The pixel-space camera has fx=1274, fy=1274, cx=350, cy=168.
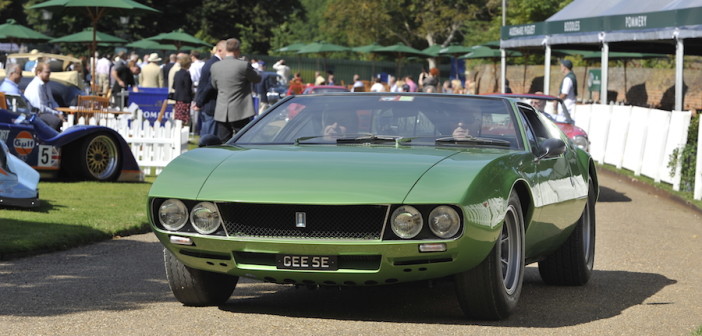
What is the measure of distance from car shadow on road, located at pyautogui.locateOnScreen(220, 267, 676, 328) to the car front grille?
61 cm

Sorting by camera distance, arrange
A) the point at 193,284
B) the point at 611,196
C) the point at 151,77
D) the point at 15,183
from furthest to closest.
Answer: the point at 151,77
the point at 611,196
the point at 15,183
the point at 193,284

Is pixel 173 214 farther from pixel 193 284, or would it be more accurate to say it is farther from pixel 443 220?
pixel 443 220

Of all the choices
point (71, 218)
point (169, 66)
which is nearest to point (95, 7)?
point (169, 66)

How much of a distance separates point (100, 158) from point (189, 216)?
10212 mm

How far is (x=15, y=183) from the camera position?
12.4 m

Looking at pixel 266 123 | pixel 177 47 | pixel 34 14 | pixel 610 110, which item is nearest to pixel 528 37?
pixel 610 110

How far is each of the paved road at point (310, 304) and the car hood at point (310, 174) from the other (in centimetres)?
67

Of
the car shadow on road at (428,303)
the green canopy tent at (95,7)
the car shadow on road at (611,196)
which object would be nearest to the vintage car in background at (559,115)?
the car shadow on road at (611,196)

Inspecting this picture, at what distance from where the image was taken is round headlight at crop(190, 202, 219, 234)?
666cm

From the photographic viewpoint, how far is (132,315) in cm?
700

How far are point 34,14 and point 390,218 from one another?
77.2m

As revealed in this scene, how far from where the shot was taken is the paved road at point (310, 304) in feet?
21.8

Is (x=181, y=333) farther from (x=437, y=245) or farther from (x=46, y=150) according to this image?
(x=46, y=150)

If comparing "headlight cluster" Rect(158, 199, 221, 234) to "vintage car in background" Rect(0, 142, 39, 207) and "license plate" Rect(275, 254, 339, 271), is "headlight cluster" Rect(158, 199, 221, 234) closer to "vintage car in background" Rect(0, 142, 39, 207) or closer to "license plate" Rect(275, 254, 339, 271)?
"license plate" Rect(275, 254, 339, 271)
